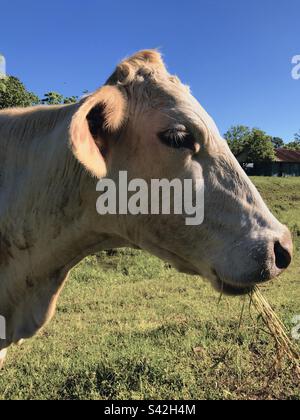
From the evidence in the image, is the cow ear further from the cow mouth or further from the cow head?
the cow mouth

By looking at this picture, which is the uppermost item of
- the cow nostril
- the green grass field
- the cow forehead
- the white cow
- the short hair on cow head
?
the short hair on cow head

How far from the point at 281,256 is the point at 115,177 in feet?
2.99

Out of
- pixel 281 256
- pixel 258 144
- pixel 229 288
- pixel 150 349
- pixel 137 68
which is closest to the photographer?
pixel 281 256

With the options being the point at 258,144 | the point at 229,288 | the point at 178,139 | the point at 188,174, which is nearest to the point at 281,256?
the point at 229,288

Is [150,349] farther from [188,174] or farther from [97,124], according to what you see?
[97,124]

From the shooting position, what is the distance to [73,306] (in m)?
7.18

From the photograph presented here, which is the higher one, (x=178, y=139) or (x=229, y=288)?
(x=178, y=139)

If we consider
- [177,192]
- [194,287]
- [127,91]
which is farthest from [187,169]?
[194,287]

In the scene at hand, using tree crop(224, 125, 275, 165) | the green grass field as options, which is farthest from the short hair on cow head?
tree crop(224, 125, 275, 165)

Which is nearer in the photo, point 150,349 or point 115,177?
point 115,177

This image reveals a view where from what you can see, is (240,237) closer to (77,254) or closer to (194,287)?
(77,254)

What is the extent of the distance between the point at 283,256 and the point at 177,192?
60 cm

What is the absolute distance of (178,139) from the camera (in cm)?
219

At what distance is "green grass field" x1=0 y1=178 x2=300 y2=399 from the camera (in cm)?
403
